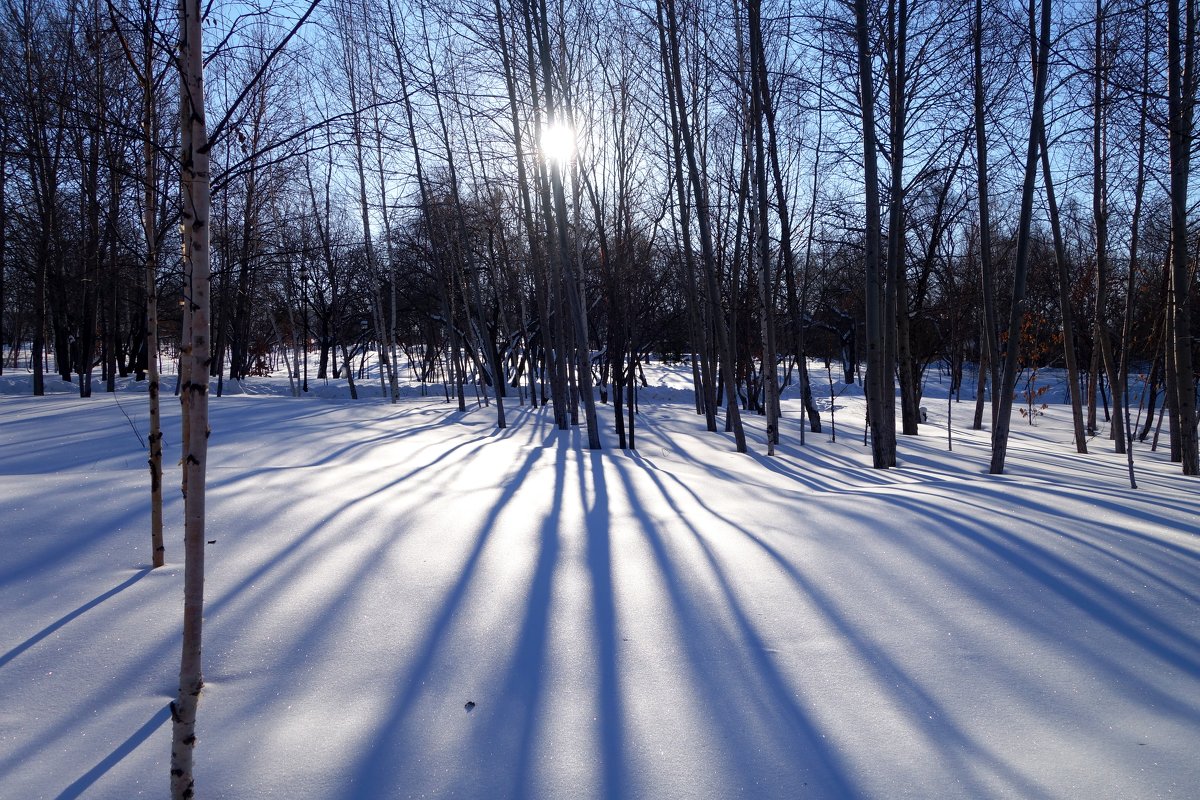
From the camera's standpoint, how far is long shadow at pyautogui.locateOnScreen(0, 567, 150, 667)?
2.82 metres

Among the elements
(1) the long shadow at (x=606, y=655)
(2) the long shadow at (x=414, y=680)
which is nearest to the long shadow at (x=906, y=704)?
(1) the long shadow at (x=606, y=655)

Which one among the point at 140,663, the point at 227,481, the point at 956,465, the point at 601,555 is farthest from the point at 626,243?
the point at 140,663

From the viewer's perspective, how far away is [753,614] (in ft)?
10.9

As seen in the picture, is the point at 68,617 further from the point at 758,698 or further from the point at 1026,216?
the point at 1026,216

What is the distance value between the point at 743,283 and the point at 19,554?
52.6ft

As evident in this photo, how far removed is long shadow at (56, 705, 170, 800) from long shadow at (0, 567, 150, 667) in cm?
74

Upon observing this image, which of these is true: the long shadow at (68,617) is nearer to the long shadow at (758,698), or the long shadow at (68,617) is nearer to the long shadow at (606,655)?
the long shadow at (606,655)

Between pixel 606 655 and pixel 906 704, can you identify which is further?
pixel 606 655

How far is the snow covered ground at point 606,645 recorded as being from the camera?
7.45 feet

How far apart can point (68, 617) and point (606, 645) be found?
7.31 ft

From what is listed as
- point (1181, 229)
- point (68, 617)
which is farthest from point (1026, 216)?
point (68, 617)

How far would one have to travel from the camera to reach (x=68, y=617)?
3.12 meters

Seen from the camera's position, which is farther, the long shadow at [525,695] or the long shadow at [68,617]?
the long shadow at [68,617]

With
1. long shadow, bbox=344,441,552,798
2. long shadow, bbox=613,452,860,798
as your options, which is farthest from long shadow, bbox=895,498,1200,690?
long shadow, bbox=344,441,552,798
